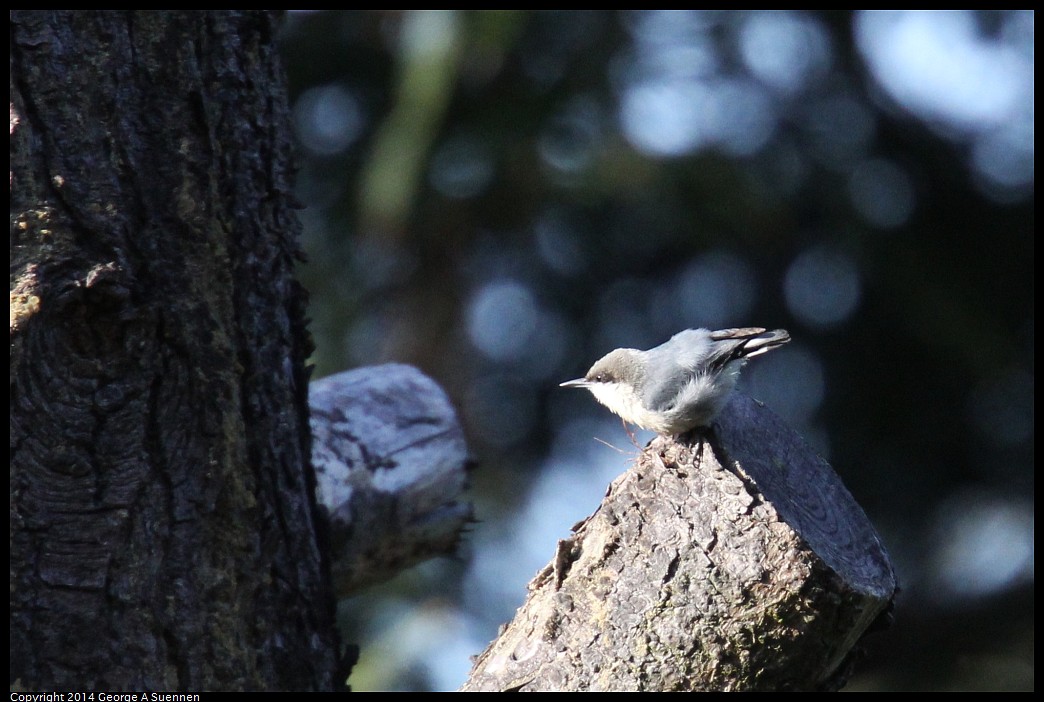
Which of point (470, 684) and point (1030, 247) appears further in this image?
point (1030, 247)

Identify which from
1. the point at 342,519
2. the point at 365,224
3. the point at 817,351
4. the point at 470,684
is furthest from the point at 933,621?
the point at 470,684

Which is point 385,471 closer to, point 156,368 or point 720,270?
point 156,368

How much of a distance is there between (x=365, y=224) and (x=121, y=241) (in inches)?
188

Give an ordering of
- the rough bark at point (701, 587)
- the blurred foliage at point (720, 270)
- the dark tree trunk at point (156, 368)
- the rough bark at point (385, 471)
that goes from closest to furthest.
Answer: the rough bark at point (701, 587) < the dark tree trunk at point (156, 368) < the rough bark at point (385, 471) < the blurred foliage at point (720, 270)

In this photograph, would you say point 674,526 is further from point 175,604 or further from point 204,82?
point 204,82

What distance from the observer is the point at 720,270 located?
23.8 ft

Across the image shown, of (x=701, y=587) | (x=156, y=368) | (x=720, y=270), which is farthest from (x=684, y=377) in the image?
(x=720, y=270)

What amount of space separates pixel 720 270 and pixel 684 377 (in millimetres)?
5215

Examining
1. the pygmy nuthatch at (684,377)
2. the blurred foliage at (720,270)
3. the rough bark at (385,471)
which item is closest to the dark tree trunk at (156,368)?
the rough bark at (385,471)

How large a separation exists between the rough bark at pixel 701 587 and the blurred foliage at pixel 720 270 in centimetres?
481

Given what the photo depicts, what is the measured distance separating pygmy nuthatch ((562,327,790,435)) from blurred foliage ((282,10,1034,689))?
435 centimetres

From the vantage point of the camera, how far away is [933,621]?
6953 mm

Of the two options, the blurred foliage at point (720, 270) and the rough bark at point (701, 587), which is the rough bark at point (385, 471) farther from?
the blurred foliage at point (720, 270)

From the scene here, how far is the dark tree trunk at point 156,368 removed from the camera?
6.57 ft
